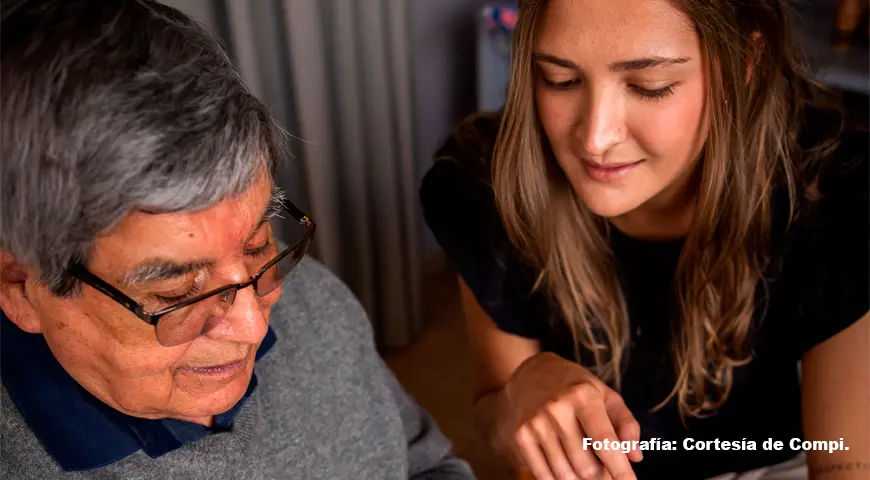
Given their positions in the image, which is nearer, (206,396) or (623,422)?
(206,396)

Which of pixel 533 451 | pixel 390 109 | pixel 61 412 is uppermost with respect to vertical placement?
pixel 390 109

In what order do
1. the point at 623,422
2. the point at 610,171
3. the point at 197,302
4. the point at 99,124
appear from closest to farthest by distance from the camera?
the point at 99,124
the point at 197,302
the point at 623,422
the point at 610,171

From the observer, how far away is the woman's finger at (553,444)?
1.00 meters

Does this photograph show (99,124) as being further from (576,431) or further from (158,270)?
(576,431)

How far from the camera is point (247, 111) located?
0.75 meters

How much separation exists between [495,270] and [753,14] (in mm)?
506

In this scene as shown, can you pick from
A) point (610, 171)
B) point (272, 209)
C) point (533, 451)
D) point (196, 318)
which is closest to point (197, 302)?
point (196, 318)

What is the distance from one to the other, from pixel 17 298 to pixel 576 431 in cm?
61

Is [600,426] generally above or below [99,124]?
below

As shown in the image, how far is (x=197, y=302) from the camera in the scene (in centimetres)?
76

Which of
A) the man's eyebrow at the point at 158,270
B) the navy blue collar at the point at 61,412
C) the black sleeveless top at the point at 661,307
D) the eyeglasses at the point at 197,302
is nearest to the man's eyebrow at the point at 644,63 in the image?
the black sleeveless top at the point at 661,307

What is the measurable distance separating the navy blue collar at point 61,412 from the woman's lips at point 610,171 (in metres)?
0.62

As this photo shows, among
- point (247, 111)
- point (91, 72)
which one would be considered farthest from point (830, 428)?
point (91, 72)

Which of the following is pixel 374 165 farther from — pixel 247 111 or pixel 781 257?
pixel 247 111
